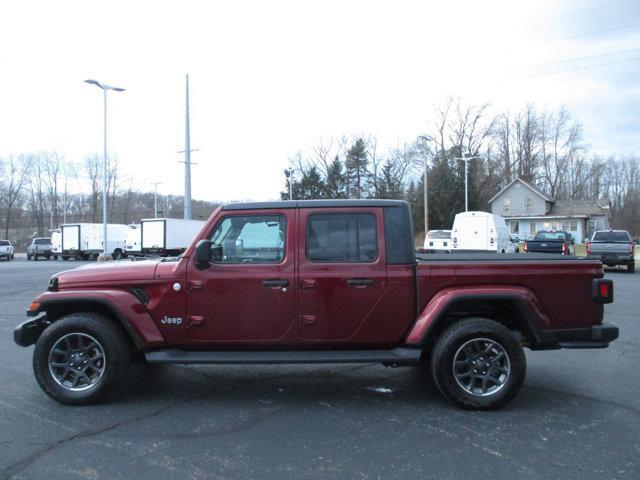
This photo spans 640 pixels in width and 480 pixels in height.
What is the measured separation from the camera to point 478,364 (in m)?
5.09

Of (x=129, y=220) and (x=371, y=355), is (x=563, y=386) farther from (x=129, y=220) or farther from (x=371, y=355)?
→ (x=129, y=220)

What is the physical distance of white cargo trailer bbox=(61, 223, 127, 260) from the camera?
135 ft

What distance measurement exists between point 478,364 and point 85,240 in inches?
1605

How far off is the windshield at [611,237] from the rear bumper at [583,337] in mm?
20539

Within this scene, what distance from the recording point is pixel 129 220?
91.5m

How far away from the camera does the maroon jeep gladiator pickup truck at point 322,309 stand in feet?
16.6

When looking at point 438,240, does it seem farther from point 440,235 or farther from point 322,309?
point 322,309

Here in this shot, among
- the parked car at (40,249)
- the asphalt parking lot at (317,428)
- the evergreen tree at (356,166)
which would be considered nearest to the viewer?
the asphalt parking lot at (317,428)

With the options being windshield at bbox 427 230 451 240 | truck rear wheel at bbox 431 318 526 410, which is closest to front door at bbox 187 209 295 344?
truck rear wheel at bbox 431 318 526 410

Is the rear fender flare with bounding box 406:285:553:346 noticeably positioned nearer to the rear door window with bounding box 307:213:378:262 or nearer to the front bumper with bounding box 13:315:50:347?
the rear door window with bounding box 307:213:378:262

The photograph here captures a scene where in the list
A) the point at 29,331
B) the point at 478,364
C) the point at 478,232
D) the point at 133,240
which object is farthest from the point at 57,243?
the point at 478,364

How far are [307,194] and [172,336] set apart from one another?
203ft

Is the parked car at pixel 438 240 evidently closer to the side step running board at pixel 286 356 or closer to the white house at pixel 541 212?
the side step running board at pixel 286 356

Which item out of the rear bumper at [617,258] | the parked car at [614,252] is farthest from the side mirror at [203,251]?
the rear bumper at [617,258]
